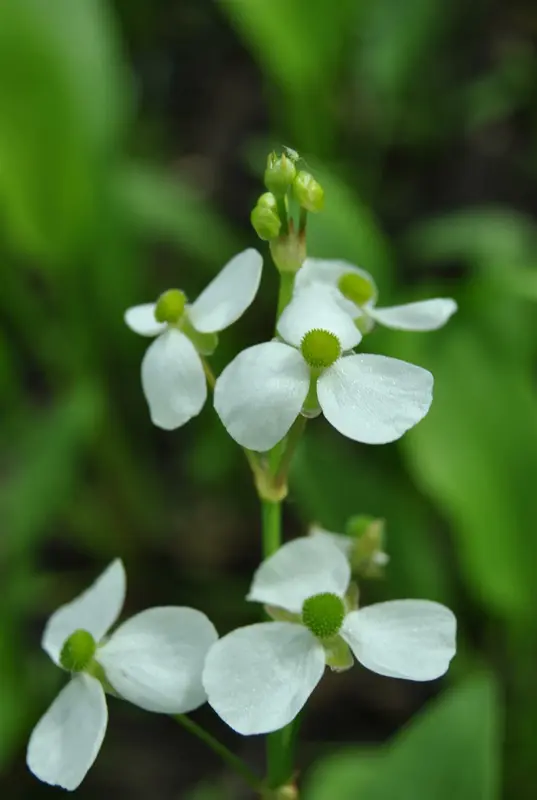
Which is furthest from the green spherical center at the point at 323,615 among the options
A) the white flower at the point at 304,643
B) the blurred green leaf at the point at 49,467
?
the blurred green leaf at the point at 49,467

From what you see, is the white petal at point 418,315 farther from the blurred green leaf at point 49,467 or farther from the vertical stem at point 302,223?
the blurred green leaf at point 49,467

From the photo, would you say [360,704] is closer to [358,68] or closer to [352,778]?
[352,778]

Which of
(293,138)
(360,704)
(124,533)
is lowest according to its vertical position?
(360,704)

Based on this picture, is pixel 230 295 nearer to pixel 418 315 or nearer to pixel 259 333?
pixel 418 315

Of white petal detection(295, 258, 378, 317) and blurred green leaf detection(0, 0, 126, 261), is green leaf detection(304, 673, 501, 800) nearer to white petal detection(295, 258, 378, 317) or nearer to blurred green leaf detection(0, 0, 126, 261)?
white petal detection(295, 258, 378, 317)

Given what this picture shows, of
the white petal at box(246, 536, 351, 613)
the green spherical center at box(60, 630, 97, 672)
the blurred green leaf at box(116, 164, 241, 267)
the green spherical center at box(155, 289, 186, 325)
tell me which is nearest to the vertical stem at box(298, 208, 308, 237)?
the green spherical center at box(155, 289, 186, 325)

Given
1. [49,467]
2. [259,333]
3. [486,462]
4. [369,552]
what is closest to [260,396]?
[369,552]

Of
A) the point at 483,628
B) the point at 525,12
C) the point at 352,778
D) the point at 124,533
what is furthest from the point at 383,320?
the point at 525,12
